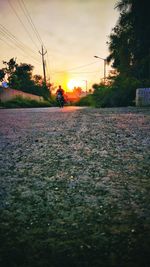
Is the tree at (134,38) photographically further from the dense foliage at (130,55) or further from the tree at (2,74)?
the tree at (2,74)

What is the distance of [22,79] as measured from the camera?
152 feet

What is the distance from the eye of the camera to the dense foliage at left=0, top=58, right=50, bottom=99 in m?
44.8

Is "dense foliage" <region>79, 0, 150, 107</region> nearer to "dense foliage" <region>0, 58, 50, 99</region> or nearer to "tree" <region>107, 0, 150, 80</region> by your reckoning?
"tree" <region>107, 0, 150, 80</region>

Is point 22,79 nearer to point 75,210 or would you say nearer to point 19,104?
point 19,104

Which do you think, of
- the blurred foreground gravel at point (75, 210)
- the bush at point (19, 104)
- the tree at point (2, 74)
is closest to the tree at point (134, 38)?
the bush at point (19, 104)

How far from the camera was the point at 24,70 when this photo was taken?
47.1 m

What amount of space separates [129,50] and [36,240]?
57.1 feet

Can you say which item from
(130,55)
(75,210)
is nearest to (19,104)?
(130,55)

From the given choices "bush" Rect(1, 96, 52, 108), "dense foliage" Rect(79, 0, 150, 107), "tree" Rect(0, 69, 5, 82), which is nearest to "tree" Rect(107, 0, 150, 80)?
"dense foliage" Rect(79, 0, 150, 107)

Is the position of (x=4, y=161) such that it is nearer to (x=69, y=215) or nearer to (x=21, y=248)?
(x=69, y=215)

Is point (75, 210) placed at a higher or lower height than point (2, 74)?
lower

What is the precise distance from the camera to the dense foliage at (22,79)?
44781 mm

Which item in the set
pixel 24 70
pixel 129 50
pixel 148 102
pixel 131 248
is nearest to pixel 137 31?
pixel 129 50

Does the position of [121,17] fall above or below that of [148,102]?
above
